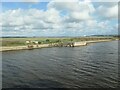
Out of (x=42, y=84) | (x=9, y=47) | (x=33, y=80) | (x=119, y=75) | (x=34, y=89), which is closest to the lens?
(x=34, y=89)

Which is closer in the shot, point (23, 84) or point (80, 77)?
point (23, 84)

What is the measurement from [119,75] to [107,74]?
264cm

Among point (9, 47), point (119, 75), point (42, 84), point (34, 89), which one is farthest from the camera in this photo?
point (9, 47)

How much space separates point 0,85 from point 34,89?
7439 millimetres

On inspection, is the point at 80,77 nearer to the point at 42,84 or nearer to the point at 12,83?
the point at 42,84

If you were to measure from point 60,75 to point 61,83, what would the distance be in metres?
7.08

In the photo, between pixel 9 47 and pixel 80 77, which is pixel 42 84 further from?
pixel 9 47

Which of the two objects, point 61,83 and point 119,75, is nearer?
point 61,83

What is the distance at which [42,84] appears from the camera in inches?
1468

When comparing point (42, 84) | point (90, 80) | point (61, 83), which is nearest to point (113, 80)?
point (90, 80)

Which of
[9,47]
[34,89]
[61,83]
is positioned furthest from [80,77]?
[9,47]

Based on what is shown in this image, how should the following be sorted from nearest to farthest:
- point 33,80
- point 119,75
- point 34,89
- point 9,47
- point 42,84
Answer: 1. point 34,89
2. point 42,84
3. point 33,80
4. point 119,75
5. point 9,47

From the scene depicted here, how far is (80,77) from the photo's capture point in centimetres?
4234

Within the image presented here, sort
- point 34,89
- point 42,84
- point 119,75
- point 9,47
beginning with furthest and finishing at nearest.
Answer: point 9,47, point 119,75, point 42,84, point 34,89
